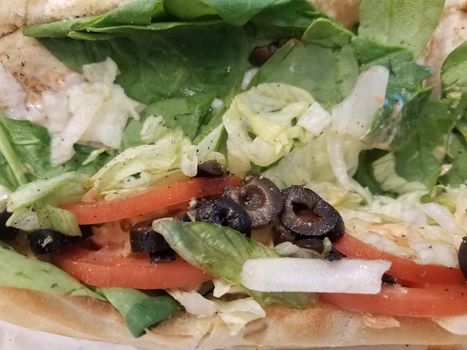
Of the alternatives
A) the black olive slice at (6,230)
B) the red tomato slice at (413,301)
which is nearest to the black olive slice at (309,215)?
the red tomato slice at (413,301)

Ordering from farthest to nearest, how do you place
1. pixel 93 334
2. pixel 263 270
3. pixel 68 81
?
pixel 68 81, pixel 93 334, pixel 263 270

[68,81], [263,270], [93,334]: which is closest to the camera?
[263,270]

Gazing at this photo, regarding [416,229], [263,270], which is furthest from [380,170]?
[263,270]

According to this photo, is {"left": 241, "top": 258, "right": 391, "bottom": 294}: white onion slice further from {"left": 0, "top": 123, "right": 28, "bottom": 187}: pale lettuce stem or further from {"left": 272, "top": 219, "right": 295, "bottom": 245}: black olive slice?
{"left": 0, "top": 123, "right": 28, "bottom": 187}: pale lettuce stem

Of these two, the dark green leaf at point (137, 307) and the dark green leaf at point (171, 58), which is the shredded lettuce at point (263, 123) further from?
the dark green leaf at point (137, 307)

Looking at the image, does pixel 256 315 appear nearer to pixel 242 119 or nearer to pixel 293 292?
pixel 293 292

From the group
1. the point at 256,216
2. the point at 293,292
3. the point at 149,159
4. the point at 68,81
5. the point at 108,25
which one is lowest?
the point at 293,292
